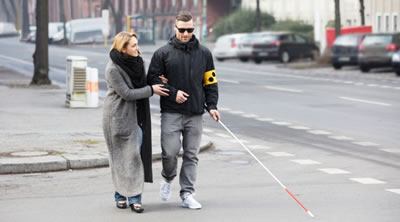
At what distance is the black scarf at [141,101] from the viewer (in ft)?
27.0

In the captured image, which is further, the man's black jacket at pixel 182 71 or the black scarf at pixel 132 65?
the man's black jacket at pixel 182 71

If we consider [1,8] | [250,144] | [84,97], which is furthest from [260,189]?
[1,8]

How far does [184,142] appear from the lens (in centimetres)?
853

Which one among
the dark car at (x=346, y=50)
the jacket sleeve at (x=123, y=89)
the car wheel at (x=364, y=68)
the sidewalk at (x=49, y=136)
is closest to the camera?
the jacket sleeve at (x=123, y=89)

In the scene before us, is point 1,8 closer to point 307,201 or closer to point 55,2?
point 55,2

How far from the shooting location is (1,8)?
122125mm

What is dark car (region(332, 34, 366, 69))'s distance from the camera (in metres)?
38.5

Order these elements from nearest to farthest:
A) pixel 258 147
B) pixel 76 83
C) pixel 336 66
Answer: pixel 258 147 < pixel 76 83 < pixel 336 66

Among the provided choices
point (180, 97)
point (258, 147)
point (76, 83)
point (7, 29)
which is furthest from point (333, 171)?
point (7, 29)

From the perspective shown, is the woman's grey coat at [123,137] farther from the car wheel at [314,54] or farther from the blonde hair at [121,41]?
the car wheel at [314,54]

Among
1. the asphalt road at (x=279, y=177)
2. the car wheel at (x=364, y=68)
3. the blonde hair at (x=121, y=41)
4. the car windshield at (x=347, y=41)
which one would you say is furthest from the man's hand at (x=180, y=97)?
the car windshield at (x=347, y=41)

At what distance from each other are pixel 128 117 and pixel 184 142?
0.55m

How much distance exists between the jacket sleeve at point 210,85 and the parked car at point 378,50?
28.0 meters

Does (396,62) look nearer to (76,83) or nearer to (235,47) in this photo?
(76,83)
